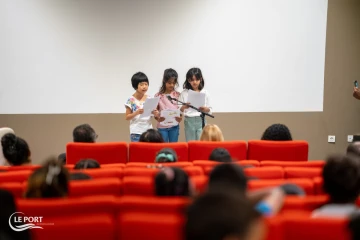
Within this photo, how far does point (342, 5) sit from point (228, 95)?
2122mm

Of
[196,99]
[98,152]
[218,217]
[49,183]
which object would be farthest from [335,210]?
[196,99]

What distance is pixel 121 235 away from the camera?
195 cm

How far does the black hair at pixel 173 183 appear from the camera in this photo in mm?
2248

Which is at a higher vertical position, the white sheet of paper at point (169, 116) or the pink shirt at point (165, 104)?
the pink shirt at point (165, 104)

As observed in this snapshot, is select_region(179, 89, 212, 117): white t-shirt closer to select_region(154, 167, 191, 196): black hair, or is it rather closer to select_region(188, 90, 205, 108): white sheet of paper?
select_region(188, 90, 205, 108): white sheet of paper

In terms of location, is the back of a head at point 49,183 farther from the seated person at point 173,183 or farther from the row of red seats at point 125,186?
the seated person at point 173,183

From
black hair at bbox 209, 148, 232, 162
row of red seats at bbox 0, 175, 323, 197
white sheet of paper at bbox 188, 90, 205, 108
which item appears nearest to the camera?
row of red seats at bbox 0, 175, 323, 197

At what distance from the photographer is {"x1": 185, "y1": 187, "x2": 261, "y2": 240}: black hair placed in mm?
1245

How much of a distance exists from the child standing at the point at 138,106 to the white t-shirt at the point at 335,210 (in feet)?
10.8

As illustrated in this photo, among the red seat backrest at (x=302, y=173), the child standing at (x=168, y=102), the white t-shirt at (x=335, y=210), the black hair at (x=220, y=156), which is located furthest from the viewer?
the child standing at (x=168, y=102)

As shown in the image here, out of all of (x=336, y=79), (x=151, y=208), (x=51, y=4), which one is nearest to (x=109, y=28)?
(x=51, y=4)

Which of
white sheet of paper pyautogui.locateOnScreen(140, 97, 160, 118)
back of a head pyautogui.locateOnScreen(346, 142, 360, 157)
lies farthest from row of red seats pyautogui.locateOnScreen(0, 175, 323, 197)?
white sheet of paper pyautogui.locateOnScreen(140, 97, 160, 118)

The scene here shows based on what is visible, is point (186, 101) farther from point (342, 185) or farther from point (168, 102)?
point (342, 185)

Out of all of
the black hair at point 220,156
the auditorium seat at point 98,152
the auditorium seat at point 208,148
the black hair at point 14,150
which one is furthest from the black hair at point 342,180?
the black hair at point 14,150
